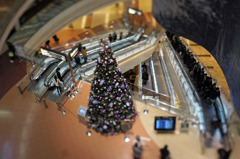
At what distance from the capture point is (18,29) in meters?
12.7

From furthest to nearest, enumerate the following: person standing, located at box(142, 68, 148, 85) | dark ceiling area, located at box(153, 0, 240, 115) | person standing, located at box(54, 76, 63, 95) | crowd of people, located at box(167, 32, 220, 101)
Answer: person standing, located at box(142, 68, 148, 85)
person standing, located at box(54, 76, 63, 95)
dark ceiling area, located at box(153, 0, 240, 115)
crowd of people, located at box(167, 32, 220, 101)

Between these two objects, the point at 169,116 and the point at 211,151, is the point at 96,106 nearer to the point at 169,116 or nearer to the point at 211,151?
the point at 169,116

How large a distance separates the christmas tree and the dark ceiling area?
171 inches

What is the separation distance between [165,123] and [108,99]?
197 cm

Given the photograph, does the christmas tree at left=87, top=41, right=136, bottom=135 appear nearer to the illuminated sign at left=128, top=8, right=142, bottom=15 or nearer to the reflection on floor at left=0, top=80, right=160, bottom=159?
the reflection on floor at left=0, top=80, right=160, bottom=159

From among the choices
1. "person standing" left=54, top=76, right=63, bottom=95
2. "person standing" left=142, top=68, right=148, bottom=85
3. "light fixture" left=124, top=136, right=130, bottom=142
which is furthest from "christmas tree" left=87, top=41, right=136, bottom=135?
"person standing" left=142, top=68, right=148, bottom=85

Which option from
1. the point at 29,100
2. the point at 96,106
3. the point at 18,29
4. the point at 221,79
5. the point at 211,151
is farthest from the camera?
the point at 18,29

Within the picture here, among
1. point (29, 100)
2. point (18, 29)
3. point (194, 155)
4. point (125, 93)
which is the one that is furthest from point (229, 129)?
point (18, 29)

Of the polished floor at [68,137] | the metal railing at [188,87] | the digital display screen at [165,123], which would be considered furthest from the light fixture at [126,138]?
the metal railing at [188,87]

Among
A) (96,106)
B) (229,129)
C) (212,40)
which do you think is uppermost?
(212,40)

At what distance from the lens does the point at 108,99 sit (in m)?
7.01

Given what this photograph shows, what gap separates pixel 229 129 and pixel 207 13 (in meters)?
4.87

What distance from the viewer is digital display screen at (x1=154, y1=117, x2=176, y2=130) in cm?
687

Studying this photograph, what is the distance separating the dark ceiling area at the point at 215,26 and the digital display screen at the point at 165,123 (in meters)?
3.02
